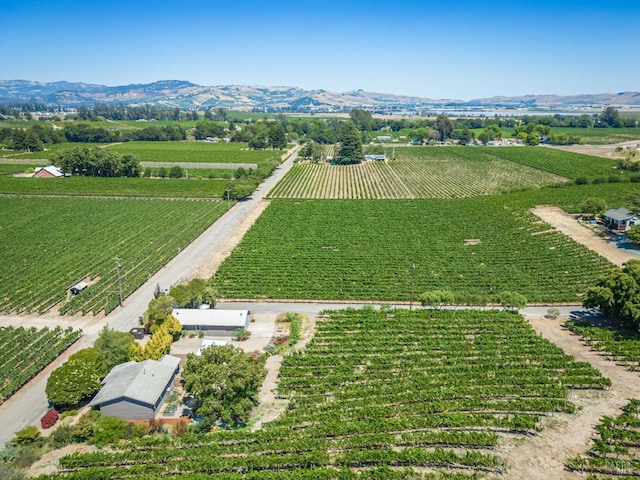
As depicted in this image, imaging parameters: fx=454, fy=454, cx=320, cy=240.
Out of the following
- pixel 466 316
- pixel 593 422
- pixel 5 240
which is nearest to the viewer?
pixel 593 422

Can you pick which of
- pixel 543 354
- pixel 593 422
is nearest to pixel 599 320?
pixel 543 354

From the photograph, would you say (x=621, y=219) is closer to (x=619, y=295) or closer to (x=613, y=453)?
(x=619, y=295)

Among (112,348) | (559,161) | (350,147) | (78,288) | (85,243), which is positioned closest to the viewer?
(112,348)

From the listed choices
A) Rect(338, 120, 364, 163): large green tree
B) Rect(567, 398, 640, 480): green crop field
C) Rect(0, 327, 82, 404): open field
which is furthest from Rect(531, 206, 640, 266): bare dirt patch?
Rect(338, 120, 364, 163): large green tree

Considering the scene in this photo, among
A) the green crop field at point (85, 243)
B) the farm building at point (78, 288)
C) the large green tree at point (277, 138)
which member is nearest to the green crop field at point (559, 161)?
the large green tree at point (277, 138)

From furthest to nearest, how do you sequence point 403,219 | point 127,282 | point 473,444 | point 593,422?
point 403,219
point 127,282
point 593,422
point 473,444

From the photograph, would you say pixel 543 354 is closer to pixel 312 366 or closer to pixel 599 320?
pixel 599 320

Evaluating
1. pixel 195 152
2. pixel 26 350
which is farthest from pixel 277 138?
pixel 26 350
